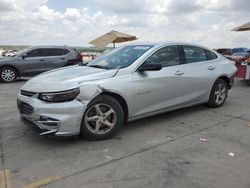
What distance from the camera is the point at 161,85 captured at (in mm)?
5230

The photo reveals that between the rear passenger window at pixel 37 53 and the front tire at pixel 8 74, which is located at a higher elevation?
the rear passenger window at pixel 37 53

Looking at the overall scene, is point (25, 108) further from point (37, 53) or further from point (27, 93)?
point (37, 53)

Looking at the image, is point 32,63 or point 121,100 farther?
point 32,63

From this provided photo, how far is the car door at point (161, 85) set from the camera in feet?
16.2

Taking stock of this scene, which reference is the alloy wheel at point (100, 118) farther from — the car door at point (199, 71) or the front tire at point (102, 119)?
the car door at point (199, 71)

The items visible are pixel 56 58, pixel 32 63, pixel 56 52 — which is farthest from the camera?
pixel 56 52

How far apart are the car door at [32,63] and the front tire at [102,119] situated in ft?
30.5

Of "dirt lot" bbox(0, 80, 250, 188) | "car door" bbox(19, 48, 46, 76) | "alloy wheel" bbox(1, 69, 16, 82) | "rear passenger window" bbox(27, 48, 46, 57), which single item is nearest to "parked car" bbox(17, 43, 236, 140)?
"dirt lot" bbox(0, 80, 250, 188)

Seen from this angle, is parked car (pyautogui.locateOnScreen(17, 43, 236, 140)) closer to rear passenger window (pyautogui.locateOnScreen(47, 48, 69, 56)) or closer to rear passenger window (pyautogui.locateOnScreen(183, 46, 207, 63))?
rear passenger window (pyautogui.locateOnScreen(183, 46, 207, 63))

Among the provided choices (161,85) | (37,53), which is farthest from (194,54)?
(37,53)

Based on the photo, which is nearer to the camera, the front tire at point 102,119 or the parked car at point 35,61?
the front tire at point 102,119

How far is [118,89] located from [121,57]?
3.20ft

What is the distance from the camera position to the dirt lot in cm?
332

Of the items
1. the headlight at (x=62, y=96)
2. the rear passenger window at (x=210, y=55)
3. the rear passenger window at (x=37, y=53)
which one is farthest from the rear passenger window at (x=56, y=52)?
the headlight at (x=62, y=96)
